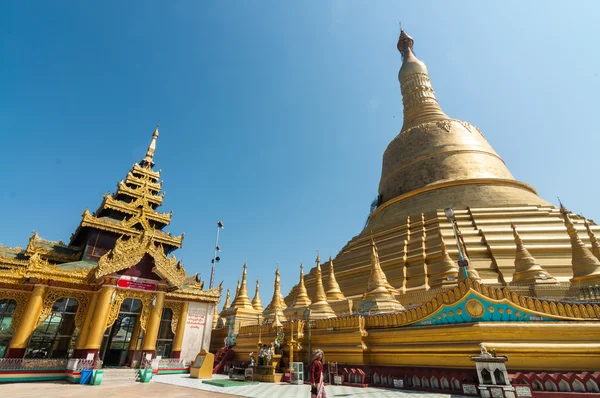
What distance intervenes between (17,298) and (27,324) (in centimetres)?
109

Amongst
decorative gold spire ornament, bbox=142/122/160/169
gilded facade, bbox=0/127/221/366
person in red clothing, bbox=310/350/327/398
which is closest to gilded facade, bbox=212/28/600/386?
gilded facade, bbox=0/127/221/366

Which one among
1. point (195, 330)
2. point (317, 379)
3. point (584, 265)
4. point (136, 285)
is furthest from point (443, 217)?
Answer: point (136, 285)

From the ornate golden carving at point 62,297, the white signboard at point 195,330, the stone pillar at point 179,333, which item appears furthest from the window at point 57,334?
the white signboard at point 195,330

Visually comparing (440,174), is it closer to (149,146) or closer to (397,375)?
(397,375)

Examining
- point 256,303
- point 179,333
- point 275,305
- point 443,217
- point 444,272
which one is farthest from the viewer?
point 256,303

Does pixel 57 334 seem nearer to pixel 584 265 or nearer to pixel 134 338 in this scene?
pixel 134 338

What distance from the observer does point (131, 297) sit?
39.0 feet

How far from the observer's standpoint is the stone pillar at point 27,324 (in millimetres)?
10148

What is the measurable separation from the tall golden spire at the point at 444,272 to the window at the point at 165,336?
11.9 m

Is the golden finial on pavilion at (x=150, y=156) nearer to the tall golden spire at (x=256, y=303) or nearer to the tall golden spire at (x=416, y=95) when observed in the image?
the tall golden spire at (x=256, y=303)

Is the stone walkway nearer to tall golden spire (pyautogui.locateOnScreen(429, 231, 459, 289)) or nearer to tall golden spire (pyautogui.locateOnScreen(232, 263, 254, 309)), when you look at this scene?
tall golden spire (pyautogui.locateOnScreen(429, 231, 459, 289))

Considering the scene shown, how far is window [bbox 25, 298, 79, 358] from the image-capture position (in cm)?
1223

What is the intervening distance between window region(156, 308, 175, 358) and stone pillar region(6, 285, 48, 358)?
4678mm

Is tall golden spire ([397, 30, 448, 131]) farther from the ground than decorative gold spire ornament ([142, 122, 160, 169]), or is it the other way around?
tall golden spire ([397, 30, 448, 131])
